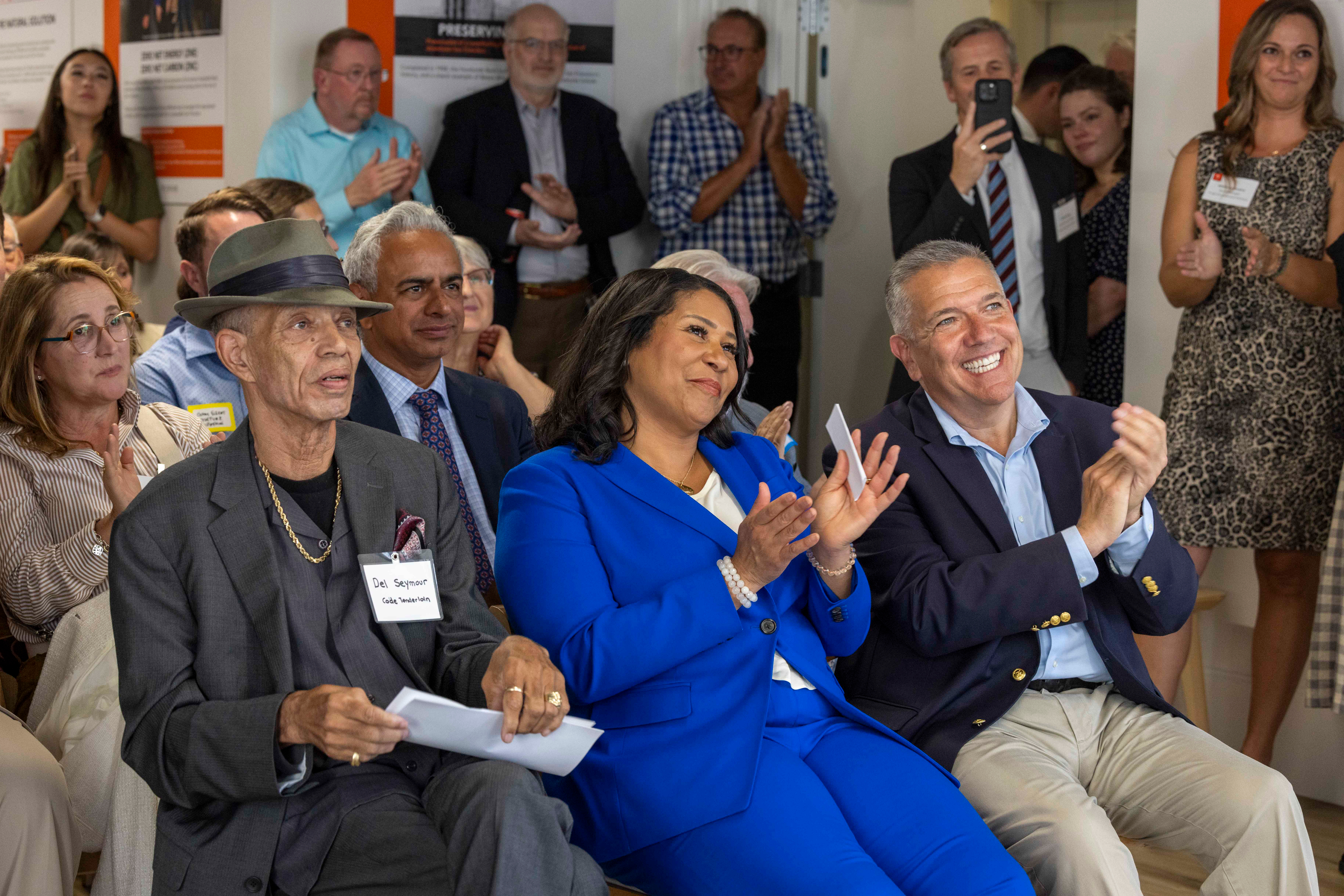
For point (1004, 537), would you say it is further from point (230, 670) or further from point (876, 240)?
point (876, 240)

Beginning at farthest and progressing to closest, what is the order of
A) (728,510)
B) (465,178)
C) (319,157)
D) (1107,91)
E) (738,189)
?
(738,189)
(465,178)
(319,157)
(1107,91)
(728,510)

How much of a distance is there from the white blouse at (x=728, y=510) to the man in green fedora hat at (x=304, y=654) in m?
0.47

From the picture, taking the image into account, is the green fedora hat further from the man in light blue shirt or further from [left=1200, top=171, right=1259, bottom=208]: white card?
the man in light blue shirt

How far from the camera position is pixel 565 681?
2123mm

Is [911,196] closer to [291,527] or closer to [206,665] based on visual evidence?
[291,527]

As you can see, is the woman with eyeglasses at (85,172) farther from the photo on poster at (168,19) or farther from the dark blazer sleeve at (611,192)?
the dark blazer sleeve at (611,192)

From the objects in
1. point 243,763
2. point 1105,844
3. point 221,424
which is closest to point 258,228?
point 243,763

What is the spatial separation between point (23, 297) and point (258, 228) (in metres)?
1.01

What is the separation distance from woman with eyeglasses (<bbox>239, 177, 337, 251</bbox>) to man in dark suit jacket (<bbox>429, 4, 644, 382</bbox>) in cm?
112

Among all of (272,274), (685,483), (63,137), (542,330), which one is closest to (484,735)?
(685,483)

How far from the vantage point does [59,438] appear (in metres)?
2.79

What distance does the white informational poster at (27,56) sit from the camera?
6922 mm

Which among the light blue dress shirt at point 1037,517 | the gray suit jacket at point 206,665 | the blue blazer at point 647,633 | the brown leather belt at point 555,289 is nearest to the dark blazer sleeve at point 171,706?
the gray suit jacket at point 206,665

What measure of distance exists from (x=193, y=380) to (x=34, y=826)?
1613mm
